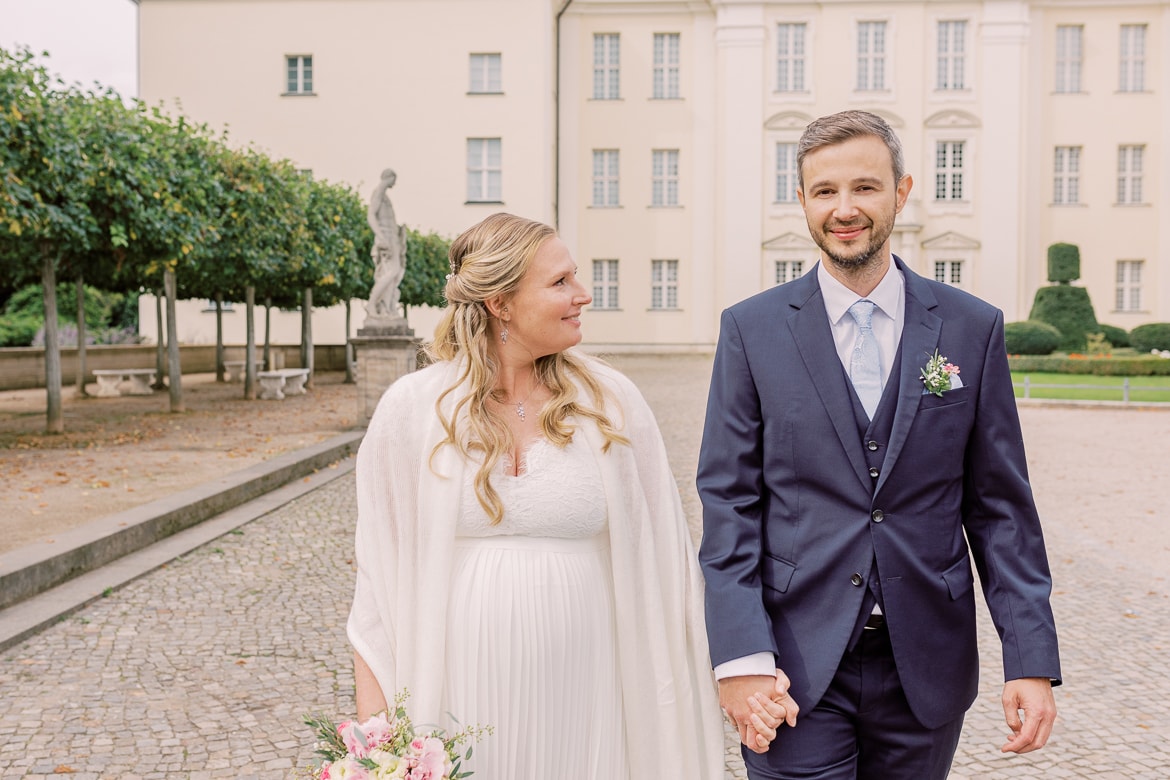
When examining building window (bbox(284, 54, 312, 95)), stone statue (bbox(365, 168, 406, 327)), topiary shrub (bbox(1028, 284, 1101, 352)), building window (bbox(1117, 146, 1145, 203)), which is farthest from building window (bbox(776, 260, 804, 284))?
stone statue (bbox(365, 168, 406, 327))

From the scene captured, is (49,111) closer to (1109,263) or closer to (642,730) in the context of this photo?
(642,730)

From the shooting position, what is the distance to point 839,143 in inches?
86.9

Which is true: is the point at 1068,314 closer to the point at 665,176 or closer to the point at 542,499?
the point at 665,176

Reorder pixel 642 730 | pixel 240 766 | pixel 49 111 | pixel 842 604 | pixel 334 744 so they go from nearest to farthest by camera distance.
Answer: pixel 334 744 → pixel 842 604 → pixel 642 730 → pixel 240 766 → pixel 49 111

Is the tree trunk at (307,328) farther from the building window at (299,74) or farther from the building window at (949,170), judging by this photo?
the building window at (949,170)

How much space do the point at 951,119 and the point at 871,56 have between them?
380 centimetres

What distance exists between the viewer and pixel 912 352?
2236mm

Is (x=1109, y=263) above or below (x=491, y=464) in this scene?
above

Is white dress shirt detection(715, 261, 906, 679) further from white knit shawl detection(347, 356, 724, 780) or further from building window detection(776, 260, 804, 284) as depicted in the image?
building window detection(776, 260, 804, 284)

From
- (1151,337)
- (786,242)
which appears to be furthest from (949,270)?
(1151,337)

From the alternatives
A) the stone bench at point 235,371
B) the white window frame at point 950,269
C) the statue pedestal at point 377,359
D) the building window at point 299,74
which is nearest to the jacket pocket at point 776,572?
the statue pedestal at point 377,359

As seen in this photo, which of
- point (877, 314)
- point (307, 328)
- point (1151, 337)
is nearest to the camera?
point (877, 314)

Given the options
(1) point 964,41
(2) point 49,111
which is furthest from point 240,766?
(1) point 964,41

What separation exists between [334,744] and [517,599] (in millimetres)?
457
